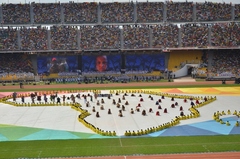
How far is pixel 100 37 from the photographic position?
2741 inches

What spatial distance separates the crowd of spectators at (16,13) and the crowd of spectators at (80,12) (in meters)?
Result: 8.34

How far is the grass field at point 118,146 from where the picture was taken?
77.4ft

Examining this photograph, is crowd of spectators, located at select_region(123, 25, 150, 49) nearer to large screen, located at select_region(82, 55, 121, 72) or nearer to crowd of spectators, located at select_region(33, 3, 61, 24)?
large screen, located at select_region(82, 55, 121, 72)

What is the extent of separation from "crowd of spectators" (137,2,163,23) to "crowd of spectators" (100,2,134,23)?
1789mm

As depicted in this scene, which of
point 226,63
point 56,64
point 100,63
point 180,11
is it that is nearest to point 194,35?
point 180,11

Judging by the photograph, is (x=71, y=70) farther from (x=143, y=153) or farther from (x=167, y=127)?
(x=143, y=153)

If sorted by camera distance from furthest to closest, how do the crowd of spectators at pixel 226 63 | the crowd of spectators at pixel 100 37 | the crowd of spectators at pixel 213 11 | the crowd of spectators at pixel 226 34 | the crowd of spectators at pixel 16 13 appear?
1. the crowd of spectators at pixel 213 11
2. the crowd of spectators at pixel 16 13
3. the crowd of spectators at pixel 226 34
4. the crowd of spectators at pixel 100 37
5. the crowd of spectators at pixel 226 63

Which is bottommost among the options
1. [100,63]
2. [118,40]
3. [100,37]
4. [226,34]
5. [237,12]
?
[100,63]

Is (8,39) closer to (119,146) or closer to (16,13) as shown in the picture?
(16,13)

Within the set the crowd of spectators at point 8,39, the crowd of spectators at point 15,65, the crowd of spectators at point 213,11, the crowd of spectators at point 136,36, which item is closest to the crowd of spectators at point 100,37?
the crowd of spectators at point 136,36

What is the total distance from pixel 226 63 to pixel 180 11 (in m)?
15.7

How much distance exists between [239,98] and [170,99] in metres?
9.30

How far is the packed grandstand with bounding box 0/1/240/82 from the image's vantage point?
67.6m

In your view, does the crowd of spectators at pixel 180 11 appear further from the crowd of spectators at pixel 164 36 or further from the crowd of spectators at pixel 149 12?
the crowd of spectators at pixel 164 36
